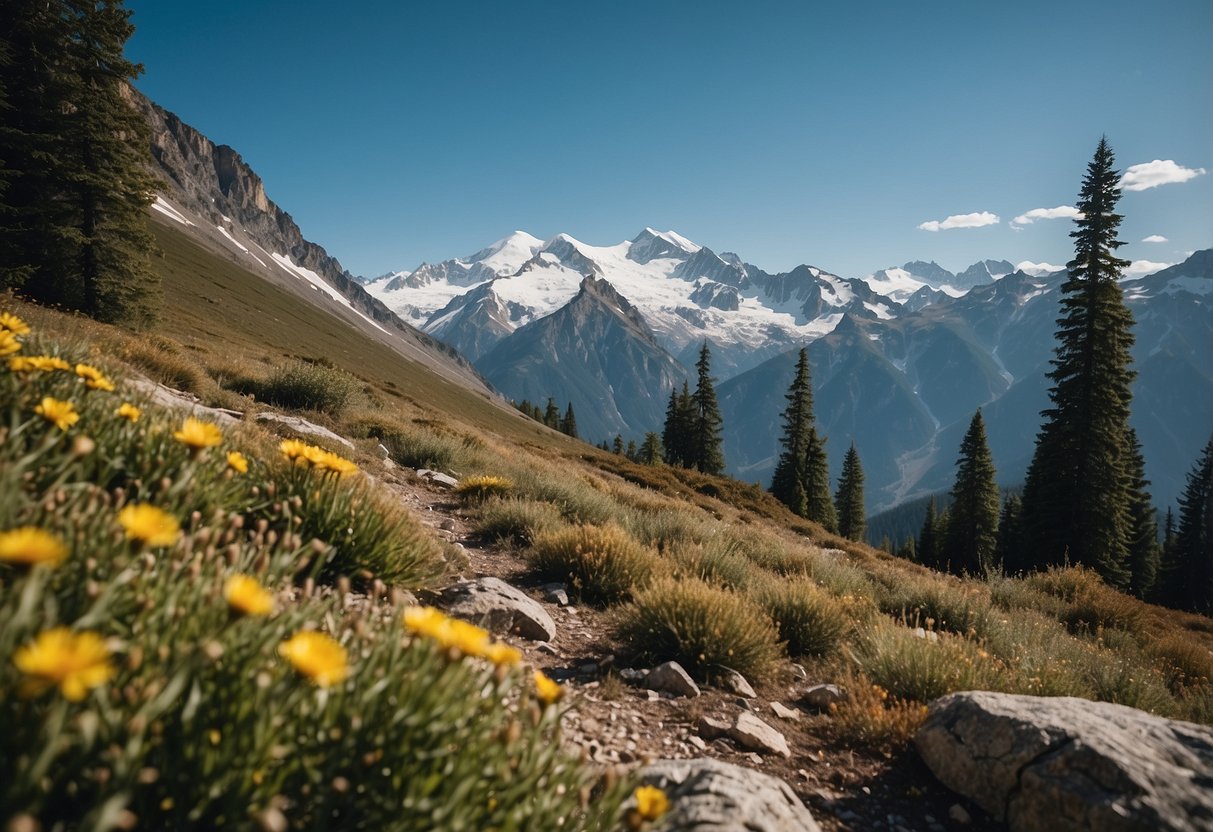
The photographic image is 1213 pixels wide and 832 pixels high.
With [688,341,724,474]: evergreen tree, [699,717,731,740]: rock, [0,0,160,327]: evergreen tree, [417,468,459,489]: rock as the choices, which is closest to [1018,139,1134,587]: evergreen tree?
[417,468,459,489]: rock

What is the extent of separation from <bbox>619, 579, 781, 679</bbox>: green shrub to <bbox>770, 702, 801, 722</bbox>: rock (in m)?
0.34

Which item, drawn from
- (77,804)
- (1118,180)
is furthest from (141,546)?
(1118,180)

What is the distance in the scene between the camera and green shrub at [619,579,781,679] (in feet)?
14.6

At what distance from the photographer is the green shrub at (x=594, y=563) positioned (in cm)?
576

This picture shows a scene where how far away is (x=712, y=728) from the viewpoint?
3.62m

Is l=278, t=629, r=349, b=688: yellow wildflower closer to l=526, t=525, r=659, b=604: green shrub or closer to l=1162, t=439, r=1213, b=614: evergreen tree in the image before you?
l=526, t=525, r=659, b=604: green shrub

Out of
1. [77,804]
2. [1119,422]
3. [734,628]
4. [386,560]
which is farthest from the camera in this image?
[1119,422]

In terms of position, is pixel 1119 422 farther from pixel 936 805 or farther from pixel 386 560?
pixel 386 560

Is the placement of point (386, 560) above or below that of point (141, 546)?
below

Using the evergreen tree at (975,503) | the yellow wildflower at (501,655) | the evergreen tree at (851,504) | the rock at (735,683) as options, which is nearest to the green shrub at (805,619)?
the rock at (735,683)

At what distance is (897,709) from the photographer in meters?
3.95

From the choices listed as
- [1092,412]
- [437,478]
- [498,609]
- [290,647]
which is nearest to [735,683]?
[498,609]

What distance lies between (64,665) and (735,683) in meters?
4.11

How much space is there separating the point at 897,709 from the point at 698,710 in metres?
1.39
